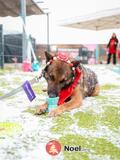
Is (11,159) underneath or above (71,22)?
underneath

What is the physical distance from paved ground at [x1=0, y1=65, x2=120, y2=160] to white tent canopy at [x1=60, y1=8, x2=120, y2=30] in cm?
2006

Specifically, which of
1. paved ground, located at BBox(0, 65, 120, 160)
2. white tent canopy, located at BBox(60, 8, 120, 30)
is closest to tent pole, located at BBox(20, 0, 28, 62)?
white tent canopy, located at BBox(60, 8, 120, 30)

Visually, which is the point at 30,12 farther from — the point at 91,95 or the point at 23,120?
the point at 23,120

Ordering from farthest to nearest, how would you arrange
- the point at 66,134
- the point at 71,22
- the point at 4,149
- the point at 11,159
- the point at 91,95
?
the point at 71,22
the point at 91,95
the point at 66,134
the point at 4,149
the point at 11,159

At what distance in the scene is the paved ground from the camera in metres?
2.72

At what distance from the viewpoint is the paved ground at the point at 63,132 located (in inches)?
107

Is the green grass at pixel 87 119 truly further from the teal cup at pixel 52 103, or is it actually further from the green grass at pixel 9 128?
the green grass at pixel 9 128

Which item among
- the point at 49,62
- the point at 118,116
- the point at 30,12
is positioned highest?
the point at 30,12

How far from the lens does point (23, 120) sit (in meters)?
3.77

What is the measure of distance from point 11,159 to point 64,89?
6.00 ft

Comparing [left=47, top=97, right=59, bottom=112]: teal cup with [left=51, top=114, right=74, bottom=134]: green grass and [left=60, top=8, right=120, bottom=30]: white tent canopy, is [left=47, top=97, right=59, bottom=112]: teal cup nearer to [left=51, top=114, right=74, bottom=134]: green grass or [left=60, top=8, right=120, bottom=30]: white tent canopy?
[left=51, top=114, right=74, bottom=134]: green grass

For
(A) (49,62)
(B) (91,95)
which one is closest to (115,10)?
(B) (91,95)

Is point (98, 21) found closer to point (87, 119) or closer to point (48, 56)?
point (48, 56)

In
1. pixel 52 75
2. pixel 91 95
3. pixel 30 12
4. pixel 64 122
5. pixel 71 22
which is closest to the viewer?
pixel 64 122
